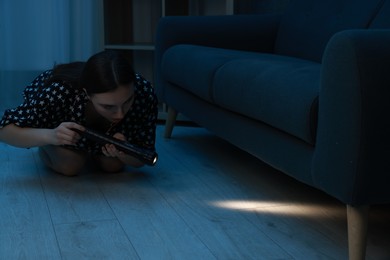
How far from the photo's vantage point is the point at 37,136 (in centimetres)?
175

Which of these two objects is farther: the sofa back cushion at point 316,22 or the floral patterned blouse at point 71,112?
the sofa back cushion at point 316,22

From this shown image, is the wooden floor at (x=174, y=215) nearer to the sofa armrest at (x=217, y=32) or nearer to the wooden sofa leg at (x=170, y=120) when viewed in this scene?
the wooden sofa leg at (x=170, y=120)

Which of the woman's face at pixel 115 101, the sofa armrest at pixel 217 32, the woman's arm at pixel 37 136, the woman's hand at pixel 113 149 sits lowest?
the woman's hand at pixel 113 149

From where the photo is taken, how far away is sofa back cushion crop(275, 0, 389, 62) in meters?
2.01

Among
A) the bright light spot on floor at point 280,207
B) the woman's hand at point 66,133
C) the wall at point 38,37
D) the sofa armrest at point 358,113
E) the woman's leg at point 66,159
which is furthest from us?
the wall at point 38,37

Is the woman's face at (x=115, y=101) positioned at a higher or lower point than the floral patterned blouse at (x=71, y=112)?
higher

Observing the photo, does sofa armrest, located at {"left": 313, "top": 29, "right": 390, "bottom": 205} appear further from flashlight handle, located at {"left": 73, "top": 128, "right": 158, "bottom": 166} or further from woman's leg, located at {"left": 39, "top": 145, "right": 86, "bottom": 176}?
woman's leg, located at {"left": 39, "top": 145, "right": 86, "bottom": 176}

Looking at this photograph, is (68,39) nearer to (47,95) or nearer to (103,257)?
(47,95)

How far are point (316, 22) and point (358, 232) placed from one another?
49.9 inches

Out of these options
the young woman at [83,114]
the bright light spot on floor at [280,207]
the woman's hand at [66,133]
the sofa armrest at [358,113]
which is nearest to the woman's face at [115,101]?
the young woman at [83,114]

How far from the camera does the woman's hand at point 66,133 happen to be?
170 centimetres

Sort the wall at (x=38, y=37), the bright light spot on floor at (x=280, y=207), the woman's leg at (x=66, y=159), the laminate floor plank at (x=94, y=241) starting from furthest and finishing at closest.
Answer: the wall at (x=38, y=37) < the woman's leg at (x=66, y=159) < the bright light spot on floor at (x=280, y=207) < the laminate floor plank at (x=94, y=241)

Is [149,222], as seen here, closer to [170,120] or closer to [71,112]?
[71,112]

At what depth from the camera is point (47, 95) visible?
177cm
